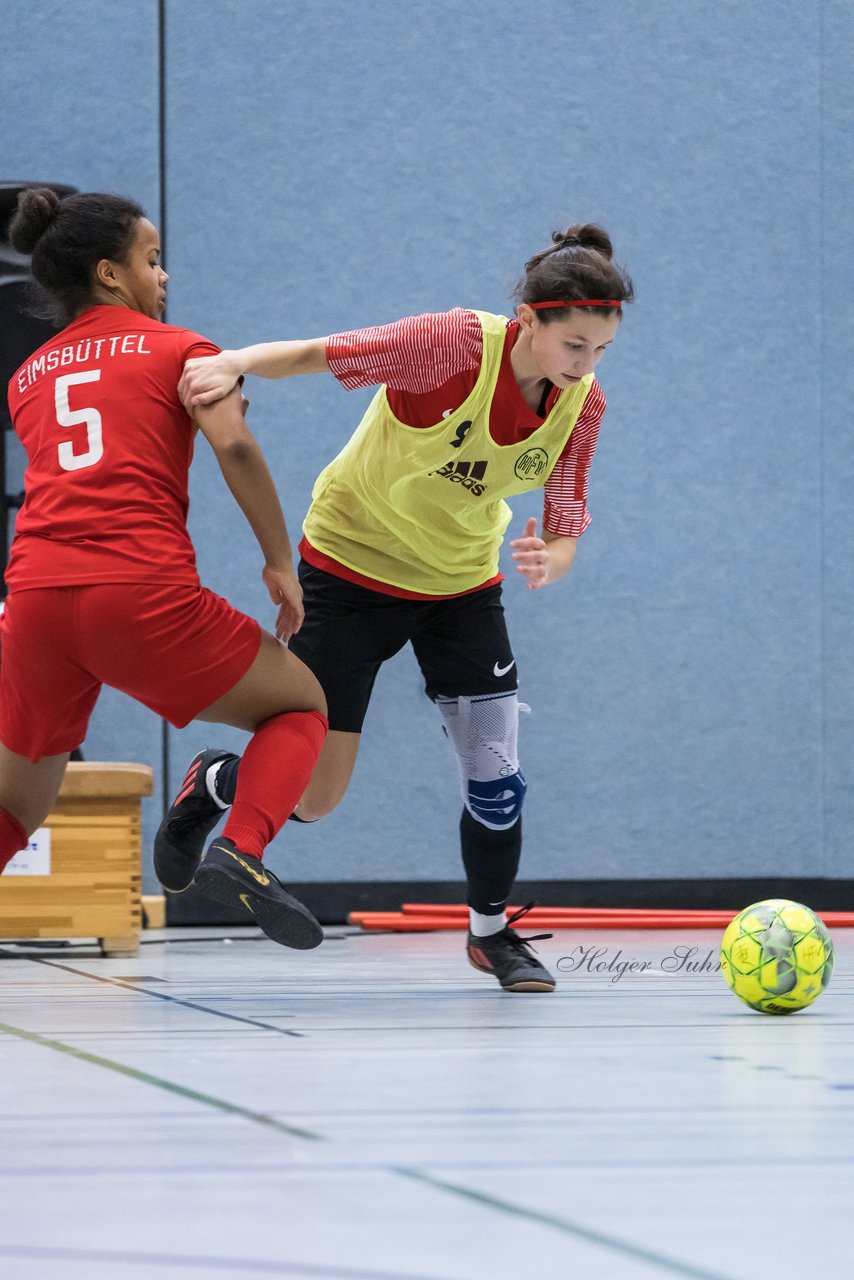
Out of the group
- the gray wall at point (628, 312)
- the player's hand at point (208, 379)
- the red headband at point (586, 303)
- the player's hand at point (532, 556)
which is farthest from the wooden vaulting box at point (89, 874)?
the red headband at point (586, 303)

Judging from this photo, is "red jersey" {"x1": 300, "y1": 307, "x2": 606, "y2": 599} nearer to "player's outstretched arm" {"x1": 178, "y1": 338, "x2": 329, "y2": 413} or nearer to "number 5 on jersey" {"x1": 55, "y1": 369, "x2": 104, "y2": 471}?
"player's outstretched arm" {"x1": 178, "y1": 338, "x2": 329, "y2": 413}

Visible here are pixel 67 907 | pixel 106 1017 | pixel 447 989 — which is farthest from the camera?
pixel 67 907

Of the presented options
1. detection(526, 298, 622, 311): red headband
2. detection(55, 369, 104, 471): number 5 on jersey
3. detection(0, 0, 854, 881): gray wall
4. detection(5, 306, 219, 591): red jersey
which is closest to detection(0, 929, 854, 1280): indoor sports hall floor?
detection(5, 306, 219, 591): red jersey

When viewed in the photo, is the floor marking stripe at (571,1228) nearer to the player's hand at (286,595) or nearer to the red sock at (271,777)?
A: the red sock at (271,777)

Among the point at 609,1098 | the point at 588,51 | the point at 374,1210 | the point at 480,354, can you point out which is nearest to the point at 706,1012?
the point at 609,1098

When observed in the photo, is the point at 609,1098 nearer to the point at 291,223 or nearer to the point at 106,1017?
the point at 106,1017

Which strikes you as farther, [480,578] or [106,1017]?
[480,578]

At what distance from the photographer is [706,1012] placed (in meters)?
2.57

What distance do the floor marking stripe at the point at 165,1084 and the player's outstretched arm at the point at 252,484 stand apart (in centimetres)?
78

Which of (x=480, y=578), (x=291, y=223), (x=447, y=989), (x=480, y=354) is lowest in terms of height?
(x=447, y=989)

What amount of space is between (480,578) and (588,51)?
9.80 feet

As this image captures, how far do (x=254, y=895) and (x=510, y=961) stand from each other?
0.79 metres

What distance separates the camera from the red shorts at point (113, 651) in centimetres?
245

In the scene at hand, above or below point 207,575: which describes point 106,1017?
below
